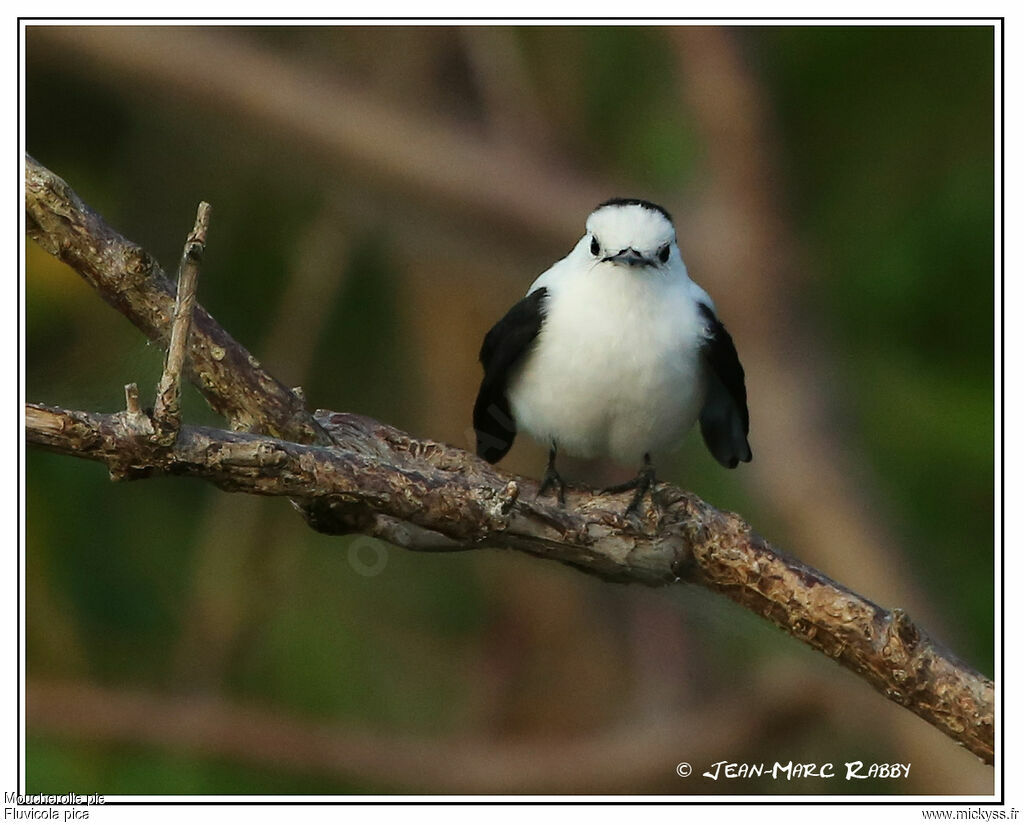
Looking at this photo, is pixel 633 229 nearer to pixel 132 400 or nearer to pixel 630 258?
pixel 630 258

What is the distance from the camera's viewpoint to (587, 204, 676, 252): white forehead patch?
135 inches

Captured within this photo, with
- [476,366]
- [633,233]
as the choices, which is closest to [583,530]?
[633,233]

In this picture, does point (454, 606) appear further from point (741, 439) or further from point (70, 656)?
point (741, 439)

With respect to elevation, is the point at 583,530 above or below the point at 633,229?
below

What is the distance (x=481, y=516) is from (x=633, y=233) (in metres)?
0.98

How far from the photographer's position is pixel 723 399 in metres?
3.62

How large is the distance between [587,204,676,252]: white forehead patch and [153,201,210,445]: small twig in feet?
4.57

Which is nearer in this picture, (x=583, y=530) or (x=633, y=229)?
(x=583, y=530)

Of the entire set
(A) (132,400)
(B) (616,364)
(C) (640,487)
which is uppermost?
(B) (616,364)

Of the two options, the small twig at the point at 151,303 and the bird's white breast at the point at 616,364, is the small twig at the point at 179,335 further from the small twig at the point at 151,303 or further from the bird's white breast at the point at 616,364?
the bird's white breast at the point at 616,364

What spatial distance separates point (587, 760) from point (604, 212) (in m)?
3.48

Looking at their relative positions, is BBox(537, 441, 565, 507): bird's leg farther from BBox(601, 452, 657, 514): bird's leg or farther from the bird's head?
the bird's head

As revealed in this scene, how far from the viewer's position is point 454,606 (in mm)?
6746

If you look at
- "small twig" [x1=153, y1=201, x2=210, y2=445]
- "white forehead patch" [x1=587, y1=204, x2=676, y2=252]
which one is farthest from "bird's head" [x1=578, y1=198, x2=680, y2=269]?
"small twig" [x1=153, y1=201, x2=210, y2=445]
